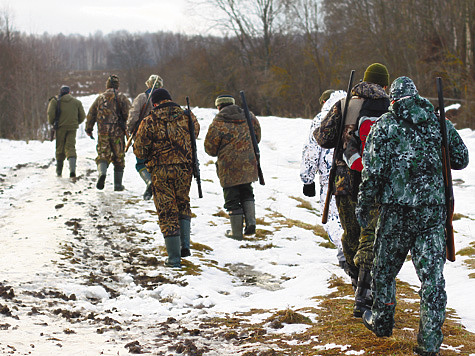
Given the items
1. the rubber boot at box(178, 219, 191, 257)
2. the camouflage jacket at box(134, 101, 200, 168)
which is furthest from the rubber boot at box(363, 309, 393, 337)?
the camouflage jacket at box(134, 101, 200, 168)

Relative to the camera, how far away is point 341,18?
1389 inches

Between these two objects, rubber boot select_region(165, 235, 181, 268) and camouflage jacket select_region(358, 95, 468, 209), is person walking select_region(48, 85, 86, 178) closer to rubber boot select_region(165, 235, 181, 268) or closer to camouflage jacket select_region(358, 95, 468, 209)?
rubber boot select_region(165, 235, 181, 268)

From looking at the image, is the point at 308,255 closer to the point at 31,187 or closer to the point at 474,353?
the point at 474,353

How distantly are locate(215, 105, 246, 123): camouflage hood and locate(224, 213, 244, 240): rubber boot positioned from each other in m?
1.35

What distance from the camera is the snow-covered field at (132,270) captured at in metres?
4.45

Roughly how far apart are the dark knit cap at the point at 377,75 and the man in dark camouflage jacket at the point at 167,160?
97.5 inches

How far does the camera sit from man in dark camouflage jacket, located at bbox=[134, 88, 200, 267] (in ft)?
20.8

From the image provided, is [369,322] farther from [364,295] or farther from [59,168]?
[59,168]

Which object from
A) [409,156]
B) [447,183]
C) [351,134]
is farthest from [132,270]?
[447,183]

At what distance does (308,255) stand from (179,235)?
6.50 feet

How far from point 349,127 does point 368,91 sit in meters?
0.34

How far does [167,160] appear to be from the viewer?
6352 mm

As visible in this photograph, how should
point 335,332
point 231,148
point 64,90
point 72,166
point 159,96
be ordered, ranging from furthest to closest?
point 72,166, point 64,90, point 231,148, point 159,96, point 335,332

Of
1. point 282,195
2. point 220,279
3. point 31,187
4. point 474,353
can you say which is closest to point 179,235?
point 220,279
